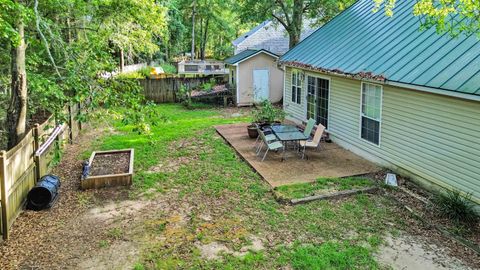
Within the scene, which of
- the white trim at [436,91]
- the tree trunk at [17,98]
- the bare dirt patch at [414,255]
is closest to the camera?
the bare dirt patch at [414,255]

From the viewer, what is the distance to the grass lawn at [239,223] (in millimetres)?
5559

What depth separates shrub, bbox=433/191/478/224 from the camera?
21.8ft

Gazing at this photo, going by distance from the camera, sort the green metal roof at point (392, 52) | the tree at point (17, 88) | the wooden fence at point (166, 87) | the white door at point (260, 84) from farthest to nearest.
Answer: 1. the wooden fence at point (166, 87)
2. the white door at point (260, 84)
3. the tree at point (17, 88)
4. the green metal roof at point (392, 52)

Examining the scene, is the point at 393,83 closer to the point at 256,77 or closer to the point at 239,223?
the point at 239,223

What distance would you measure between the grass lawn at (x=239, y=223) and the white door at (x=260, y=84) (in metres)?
10.3

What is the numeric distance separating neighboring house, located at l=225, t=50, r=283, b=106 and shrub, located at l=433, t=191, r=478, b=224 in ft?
44.6

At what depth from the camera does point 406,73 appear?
26.8 ft

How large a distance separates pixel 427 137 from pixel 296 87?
23.4 feet

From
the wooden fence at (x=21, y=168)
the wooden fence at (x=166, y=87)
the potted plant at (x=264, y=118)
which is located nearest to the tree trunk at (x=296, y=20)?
the wooden fence at (x=166, y=87)

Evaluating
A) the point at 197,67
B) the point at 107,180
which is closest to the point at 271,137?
the point at 107,180

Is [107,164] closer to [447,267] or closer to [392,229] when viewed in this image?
[392,229]

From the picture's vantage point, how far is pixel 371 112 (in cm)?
989

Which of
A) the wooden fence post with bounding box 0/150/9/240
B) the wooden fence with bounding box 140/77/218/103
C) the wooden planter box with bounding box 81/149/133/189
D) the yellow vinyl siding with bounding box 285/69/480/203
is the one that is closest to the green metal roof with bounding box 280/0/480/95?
the yellow vinyl siding with bounding box 285/69/480/203

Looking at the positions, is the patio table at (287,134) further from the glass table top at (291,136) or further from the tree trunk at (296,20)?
the tree trunk at (296,20)
